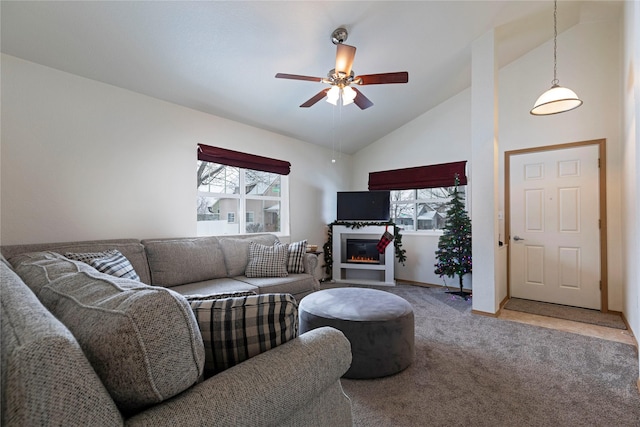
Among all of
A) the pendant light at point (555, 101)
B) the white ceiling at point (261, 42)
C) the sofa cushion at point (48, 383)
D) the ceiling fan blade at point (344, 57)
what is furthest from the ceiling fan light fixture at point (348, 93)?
the sofa cushion at point (48, 383)

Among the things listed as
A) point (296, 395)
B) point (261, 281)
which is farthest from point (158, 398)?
point (261, 281)

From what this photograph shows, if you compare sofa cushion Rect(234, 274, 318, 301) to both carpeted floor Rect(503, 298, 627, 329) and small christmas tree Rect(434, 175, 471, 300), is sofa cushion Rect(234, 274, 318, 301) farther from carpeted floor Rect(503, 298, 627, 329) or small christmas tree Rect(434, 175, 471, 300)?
carpeted floor Rect(503, 298, 627, 329)

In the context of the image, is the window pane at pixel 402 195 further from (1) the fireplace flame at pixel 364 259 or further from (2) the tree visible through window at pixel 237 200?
(2) the tree visible through window at pixel 237 200

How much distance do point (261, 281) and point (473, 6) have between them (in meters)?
3.43

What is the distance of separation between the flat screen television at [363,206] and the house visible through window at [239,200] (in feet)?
3.64

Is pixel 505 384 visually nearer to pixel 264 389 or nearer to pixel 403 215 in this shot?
pixel 264 389

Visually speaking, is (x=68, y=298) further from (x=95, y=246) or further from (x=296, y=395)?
(x=95, y=246)

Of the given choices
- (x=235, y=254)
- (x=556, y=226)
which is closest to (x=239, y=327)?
(x=235, y=254)

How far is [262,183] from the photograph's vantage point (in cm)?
426

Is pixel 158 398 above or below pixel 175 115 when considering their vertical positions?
below

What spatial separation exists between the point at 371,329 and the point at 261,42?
8.50ft

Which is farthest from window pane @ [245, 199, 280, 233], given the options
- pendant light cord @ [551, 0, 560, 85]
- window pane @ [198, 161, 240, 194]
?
pendant light cord @ [551, 0, 560, 85]

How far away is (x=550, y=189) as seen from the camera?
3.66m

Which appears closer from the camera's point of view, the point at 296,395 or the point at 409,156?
the point at 296,395
